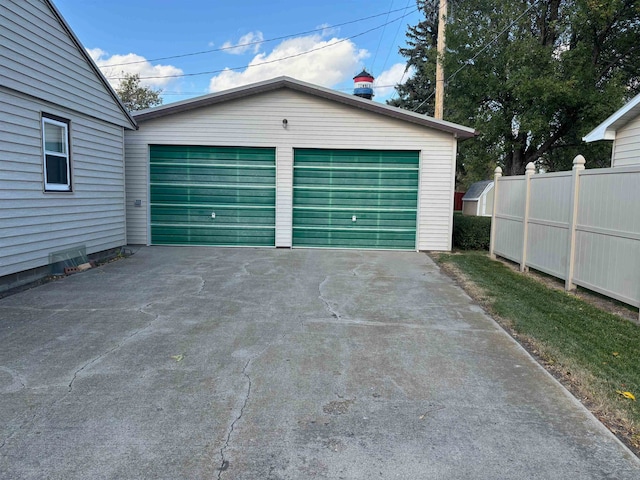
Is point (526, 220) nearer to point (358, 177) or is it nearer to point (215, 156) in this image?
point (358, 177)

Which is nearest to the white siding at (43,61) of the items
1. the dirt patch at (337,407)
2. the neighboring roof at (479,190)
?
the dirt patch at (337,407)

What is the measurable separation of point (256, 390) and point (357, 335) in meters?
1.70

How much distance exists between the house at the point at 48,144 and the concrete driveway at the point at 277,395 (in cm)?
143

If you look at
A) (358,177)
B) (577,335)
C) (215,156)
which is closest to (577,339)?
(577,335)

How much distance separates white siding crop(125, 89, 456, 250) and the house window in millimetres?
3378

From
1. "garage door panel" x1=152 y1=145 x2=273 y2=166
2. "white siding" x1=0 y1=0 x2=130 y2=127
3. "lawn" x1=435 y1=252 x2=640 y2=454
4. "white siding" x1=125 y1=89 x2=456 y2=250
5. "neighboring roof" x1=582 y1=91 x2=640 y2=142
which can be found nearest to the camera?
"lawn" x1=435 y1=252 x2=640 y2=454

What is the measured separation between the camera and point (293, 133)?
463 inches

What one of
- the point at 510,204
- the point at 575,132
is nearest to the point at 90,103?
the point at 510,204

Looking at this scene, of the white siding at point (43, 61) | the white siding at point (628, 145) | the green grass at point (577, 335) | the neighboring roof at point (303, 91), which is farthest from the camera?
the neighboring roof at point (303, 91)

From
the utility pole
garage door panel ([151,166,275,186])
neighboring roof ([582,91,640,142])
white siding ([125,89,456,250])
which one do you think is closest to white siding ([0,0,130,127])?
white siding ([125,89,456,250])

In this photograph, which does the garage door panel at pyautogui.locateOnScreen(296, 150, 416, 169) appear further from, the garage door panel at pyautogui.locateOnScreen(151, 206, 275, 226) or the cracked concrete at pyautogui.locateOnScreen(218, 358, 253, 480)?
the cracked concrete at pyautogui.locateOnScreen(218, 358, 253, 480)

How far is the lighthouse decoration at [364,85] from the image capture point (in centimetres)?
1575

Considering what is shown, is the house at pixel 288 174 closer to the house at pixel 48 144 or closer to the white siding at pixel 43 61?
the house at pixel 48 144

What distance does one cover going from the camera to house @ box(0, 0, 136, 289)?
6.89 meters
